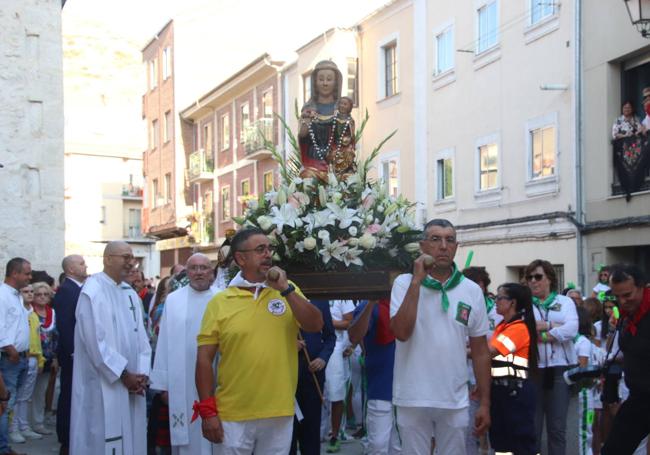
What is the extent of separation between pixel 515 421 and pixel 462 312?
84.6 inches

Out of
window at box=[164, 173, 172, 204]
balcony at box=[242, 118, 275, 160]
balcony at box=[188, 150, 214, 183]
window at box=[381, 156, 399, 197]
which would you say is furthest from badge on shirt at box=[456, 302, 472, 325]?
window at box=[164, 173, 172, 204]

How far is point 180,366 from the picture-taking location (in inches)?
296

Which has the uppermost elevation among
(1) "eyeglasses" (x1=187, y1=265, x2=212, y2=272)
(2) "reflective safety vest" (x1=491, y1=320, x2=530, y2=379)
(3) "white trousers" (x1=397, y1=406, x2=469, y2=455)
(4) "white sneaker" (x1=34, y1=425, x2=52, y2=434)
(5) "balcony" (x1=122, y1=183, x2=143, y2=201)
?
(5) "balcony" (x1=122, y1=183, x2=143, y2=201)

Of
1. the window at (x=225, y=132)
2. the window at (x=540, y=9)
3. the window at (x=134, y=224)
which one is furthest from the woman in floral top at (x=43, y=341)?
the window at (x=134, y=224)

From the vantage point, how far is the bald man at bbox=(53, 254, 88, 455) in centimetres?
903

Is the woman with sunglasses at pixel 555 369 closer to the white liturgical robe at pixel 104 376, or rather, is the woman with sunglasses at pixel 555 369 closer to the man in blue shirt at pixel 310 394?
the man in blue shirt at pixel 310 394

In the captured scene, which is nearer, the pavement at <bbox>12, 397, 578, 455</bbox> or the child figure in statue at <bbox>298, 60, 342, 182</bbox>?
the child figure in statue at <bbox>298, 60, 342, 182</bbox>

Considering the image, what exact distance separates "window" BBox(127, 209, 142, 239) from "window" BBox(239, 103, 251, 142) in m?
26.6

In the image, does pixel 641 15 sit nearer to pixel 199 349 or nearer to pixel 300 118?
pixel 300 118

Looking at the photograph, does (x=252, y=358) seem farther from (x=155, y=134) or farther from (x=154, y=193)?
(x=154, y=193)

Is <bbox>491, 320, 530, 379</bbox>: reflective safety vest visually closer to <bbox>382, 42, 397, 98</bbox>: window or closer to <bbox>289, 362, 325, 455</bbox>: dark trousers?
<bbox>289, 362, 325, 455</bbox>: dark trousers

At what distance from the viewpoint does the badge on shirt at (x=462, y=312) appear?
5.76m

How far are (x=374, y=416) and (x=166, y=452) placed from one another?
1887mm

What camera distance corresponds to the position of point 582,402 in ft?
29.3
